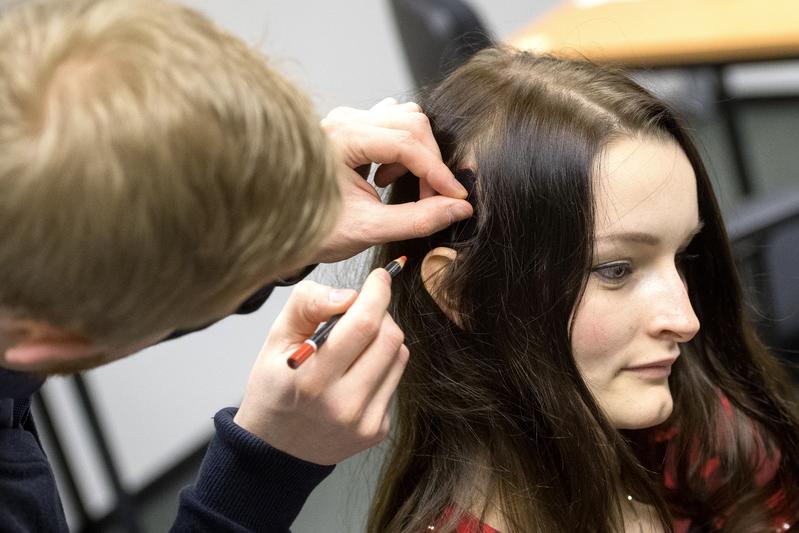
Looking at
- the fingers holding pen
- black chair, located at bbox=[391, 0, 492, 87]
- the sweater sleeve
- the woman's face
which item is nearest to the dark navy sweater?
the sweater sleeve

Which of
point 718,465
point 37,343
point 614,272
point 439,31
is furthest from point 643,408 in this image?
point 439,31

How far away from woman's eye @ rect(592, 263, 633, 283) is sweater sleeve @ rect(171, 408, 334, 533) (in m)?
0.34

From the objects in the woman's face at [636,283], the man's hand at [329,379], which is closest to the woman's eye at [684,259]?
the woman's face at [636,283]

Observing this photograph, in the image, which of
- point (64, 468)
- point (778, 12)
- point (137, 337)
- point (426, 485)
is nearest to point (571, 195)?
point (426, 485)

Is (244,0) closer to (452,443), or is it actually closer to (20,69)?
(452,443)

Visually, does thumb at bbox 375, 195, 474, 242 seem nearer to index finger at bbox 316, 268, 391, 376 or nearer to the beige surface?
index finger at bbox 316, 268, 391, 376

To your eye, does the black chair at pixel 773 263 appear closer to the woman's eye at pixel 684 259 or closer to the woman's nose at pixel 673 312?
the woman's eye at pixel 684 259

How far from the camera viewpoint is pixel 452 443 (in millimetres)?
1110

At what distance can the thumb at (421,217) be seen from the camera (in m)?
1.00

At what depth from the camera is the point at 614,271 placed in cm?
103

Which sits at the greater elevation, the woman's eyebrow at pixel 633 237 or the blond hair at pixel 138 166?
the blond hair at pixel 138 166

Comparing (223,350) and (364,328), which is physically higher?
(364,328)

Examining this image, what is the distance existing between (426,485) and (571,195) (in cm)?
35

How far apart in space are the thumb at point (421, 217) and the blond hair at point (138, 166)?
28 centimetres
